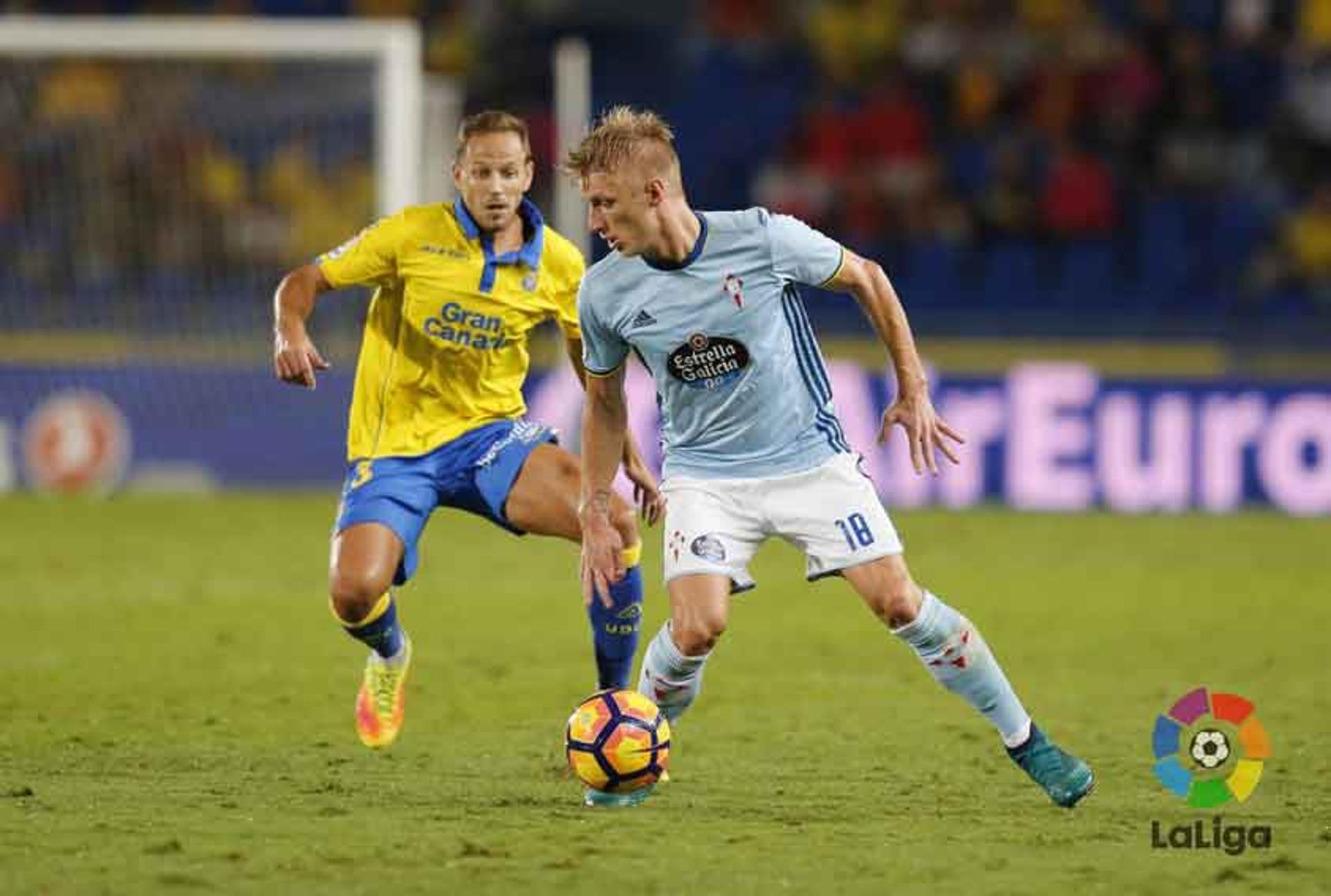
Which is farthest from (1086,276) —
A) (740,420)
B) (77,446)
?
(740,420)

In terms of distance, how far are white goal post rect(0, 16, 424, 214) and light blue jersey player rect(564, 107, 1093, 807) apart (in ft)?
30.2

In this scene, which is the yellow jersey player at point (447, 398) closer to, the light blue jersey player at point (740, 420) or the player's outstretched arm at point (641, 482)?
the player's outstretched arm at point (641, 482)

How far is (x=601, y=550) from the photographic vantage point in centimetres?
654

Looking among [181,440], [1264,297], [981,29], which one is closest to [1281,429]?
[1264,297]

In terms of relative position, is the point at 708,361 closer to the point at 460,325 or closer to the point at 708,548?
the point at 708,548

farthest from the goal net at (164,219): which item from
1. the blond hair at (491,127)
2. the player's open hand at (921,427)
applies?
the player's open hand at (921,427)

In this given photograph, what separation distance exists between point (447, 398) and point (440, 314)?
1.00ft

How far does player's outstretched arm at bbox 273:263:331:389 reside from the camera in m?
6.93

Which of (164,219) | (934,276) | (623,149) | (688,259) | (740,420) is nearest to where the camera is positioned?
(623,149)

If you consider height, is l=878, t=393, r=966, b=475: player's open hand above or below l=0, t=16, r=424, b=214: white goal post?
below

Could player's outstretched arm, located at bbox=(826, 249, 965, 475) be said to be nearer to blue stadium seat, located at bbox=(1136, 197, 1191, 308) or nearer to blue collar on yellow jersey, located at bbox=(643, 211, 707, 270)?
blue collar on yellow jersey, located at bbox=(643, 211, 707, 270)

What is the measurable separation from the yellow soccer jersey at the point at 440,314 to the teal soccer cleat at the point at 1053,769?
222cm

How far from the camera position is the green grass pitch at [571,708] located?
555cm

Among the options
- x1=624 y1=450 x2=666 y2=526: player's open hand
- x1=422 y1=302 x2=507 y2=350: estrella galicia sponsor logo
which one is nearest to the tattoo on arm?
x1=624 y1=450 x2=666 y2=526: player's open hand
